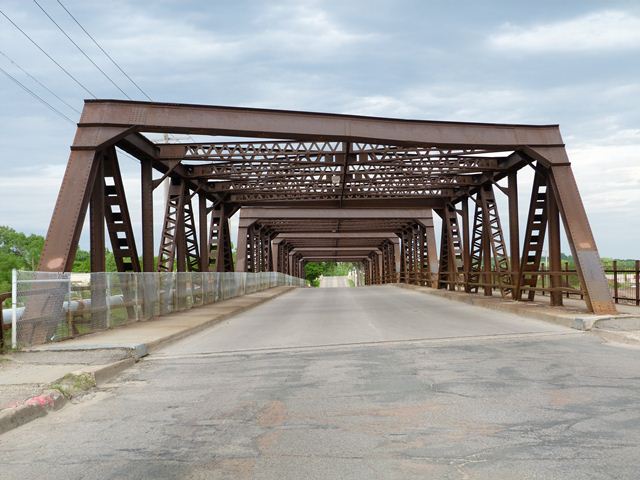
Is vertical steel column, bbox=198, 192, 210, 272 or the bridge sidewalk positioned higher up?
vertical steel column, bbox=198, 192, 210, 272

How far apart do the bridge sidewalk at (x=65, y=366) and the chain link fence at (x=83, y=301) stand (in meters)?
0.32

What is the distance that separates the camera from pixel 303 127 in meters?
19.4

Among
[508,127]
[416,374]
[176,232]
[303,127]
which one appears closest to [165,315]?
[176,232]

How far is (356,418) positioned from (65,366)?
5387 millimetres

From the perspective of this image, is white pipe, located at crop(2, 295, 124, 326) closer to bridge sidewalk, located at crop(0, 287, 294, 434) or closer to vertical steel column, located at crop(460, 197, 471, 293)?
bridge sidewalk, located at crop(0, 287, 294, 434)

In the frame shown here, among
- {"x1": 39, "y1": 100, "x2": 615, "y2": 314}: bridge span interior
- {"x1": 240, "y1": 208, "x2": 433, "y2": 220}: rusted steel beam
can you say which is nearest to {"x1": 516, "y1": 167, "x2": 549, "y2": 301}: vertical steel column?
{"x1": 39, "y1": 100, "x2": 615, "y2": 314}: bridge span interior

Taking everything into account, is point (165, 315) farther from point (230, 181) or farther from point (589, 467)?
point (589, 467)

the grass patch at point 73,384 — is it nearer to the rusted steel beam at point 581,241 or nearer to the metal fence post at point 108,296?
the metal fence post at point 108,296

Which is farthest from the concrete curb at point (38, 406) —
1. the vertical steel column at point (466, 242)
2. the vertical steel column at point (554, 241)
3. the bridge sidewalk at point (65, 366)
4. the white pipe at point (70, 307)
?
the vertical steel column at point (466, 242)

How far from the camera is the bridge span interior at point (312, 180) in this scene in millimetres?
17391

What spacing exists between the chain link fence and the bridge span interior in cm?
126

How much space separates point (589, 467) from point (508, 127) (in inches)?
643

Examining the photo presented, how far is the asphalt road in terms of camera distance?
5.17 metres

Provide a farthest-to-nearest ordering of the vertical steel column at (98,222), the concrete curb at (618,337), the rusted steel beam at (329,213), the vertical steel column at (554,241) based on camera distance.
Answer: the rusted steel beam at (329,213)
the vertical steel column at (554,241)
the vertical steel column at (98,222)
the concrete curb at (618,337)
